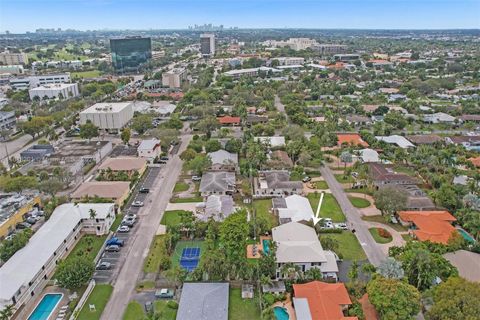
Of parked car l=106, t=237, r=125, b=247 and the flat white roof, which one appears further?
the flat white roof

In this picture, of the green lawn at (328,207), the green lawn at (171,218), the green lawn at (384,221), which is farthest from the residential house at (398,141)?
the green lawn at (171,218)

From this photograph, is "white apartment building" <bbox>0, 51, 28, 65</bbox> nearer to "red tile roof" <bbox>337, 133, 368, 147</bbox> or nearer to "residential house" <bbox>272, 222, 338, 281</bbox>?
"red tile roof" <bbox>337, 133, 368, 147</bbox>

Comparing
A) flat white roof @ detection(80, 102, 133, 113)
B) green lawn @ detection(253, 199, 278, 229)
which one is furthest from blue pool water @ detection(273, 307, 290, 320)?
flat white roof @ detection(80, 102, 133, 113)

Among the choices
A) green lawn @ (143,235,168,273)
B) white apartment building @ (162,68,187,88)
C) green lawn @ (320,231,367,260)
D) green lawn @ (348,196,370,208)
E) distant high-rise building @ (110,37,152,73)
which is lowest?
green lawn @ (143,235,168,273)

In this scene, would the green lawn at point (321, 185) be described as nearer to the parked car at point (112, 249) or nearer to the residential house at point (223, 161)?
the residential house at point (223, 161)

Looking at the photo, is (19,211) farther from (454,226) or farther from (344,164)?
(454,226)

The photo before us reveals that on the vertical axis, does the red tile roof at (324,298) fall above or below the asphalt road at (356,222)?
above
